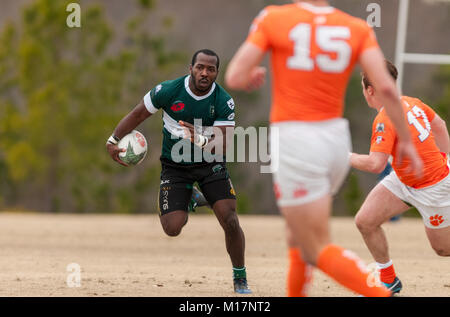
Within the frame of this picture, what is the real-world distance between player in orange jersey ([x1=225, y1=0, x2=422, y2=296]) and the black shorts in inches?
103

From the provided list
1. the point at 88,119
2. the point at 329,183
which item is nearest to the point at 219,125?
the point at 329,183

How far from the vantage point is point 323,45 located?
15.0ft

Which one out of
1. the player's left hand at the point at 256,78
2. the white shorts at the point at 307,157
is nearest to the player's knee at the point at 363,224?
the white shorts at the point at 307,157

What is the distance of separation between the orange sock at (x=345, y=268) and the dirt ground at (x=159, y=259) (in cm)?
240

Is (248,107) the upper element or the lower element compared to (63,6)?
lower

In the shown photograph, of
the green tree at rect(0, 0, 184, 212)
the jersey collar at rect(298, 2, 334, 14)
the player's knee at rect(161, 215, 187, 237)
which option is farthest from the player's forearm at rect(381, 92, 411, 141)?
the green tree at rect(0, 0, 184, 212)

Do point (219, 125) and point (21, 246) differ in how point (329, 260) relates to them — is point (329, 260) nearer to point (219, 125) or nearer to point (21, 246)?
point (219, 125)

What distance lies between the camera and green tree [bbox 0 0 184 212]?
22594 mm

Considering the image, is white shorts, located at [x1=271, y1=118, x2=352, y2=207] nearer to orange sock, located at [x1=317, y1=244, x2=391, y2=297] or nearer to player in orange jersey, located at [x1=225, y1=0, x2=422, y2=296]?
player in orange jersey, located at [x1=225, y1=0, x2=422, y2=296]

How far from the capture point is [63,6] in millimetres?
22531

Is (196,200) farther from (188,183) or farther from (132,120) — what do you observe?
(132,120)

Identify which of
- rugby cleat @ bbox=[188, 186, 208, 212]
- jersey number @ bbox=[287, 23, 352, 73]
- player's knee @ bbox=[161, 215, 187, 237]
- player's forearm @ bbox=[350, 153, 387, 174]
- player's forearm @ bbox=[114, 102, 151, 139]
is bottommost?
player's knee @ bbox=[161, 215, 187, 237]

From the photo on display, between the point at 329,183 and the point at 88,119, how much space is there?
18733 millimetres
